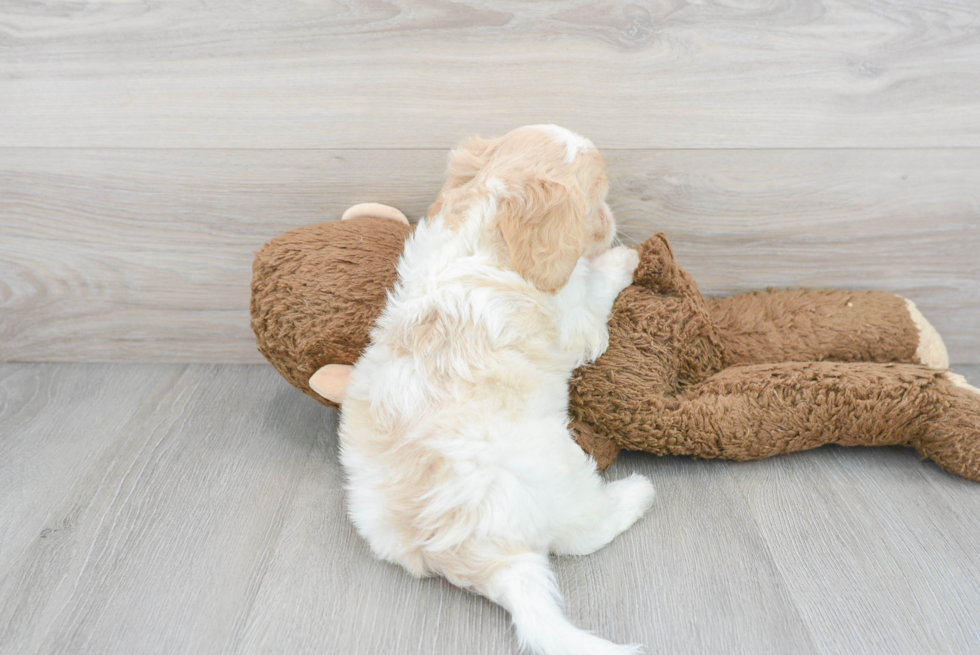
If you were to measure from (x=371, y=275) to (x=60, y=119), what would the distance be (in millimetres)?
817

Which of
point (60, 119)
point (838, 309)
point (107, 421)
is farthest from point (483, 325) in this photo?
point (60, 119)

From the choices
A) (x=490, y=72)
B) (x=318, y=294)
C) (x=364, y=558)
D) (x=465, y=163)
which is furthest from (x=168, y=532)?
(x=490, y=72)

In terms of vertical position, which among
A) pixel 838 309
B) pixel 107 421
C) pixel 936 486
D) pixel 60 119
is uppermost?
pixel 60 119

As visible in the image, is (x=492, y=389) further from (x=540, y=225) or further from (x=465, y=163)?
(x=465, y=163)

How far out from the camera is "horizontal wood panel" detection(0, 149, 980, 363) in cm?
149

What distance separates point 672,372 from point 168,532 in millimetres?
965

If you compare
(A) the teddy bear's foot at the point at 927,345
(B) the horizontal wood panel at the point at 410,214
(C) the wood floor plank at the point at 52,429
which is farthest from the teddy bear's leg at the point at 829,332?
(C) the wood floor plank at the point at 52,429

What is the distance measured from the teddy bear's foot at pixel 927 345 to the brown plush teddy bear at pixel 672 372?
0.10 m

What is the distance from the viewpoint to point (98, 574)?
109 centimetres

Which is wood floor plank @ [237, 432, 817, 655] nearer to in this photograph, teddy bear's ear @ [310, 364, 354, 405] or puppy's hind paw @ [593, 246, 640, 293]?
teddy bear's ear @ [310, 364, 354, 405]

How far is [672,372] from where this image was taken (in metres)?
1.32

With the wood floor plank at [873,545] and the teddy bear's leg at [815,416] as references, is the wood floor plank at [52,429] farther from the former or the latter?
the wood floor plank at [873,545]

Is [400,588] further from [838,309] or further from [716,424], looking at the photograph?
[838,309]

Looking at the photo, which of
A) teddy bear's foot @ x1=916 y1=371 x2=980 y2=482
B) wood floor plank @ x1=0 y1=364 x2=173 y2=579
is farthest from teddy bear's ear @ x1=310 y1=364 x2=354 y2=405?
teddy bear's foot @ x1=916 y1=371 x2=980 y2=482
